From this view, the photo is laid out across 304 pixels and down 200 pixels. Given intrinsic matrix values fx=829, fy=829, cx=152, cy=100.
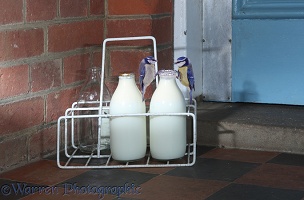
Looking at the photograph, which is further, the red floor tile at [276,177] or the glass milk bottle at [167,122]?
the glass milk bottle at [167,122]

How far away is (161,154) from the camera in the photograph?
2.41 m

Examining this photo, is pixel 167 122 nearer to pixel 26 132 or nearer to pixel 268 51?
pixel 26 132

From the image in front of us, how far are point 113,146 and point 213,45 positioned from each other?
0.70 m

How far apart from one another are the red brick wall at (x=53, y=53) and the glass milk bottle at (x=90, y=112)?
62mm

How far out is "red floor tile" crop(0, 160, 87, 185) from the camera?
90.2 inches

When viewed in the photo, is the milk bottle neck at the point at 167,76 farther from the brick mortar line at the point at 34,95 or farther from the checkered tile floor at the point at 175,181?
the brick mortar line at the point at 34,95

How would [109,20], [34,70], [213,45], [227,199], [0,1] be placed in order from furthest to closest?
[213,45]
[109,20]
[34,70]
[0,1]
[227,199]

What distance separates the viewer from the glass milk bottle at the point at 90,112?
2.58 m

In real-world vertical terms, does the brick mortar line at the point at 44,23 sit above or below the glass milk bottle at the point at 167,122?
above

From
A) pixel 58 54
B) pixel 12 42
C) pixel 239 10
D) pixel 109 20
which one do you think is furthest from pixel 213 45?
pixel 12 42

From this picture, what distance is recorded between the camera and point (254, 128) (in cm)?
260

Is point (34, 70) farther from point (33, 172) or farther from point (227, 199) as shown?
point (227, 199)

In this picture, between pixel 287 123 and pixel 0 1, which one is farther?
pixel 287 123

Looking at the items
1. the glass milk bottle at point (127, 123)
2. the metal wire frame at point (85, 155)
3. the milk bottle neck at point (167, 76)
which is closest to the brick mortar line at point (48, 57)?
the metal wire frame at point (85, 155)
